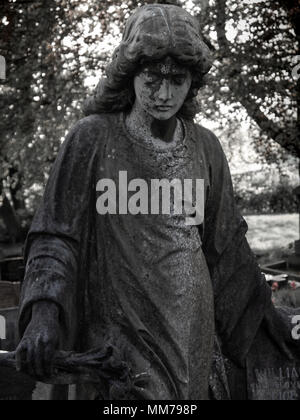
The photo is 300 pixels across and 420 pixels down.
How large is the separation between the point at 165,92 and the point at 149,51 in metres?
0.17

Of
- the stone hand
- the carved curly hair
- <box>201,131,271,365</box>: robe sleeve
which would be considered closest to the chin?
Result: the carved curly hair

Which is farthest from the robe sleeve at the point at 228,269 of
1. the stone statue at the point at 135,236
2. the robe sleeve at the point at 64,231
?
the robe sleeve at the point at 64,231

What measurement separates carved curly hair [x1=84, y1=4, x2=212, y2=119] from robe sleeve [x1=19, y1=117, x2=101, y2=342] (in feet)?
0.51

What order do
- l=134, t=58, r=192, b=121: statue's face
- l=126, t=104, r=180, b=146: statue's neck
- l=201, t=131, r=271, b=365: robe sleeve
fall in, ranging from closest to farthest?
l=134, t=58, r=192, b=121: statue's face, l=126, t=104, r=180, b=146: statue's neck, l=201, t=131, r=271, b=365: robe sleeve

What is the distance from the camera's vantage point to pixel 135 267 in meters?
2.58

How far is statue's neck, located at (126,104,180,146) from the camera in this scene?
2.73 meters

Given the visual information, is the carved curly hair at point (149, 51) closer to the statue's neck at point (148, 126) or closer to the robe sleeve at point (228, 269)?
the statue's neck at point (148, 126)

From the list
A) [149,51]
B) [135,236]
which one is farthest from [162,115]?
A: [135,236]

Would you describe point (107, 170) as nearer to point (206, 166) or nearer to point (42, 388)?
point (206, 166)

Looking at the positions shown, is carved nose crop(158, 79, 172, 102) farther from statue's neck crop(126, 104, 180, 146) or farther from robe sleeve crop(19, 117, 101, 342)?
robe sleeve crop(19, 117, 101, 342)

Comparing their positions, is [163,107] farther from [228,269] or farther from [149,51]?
[228,269]

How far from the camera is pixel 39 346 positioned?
7.53 ft

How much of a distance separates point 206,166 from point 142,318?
0.73m

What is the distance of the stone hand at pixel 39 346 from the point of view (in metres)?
2.29
